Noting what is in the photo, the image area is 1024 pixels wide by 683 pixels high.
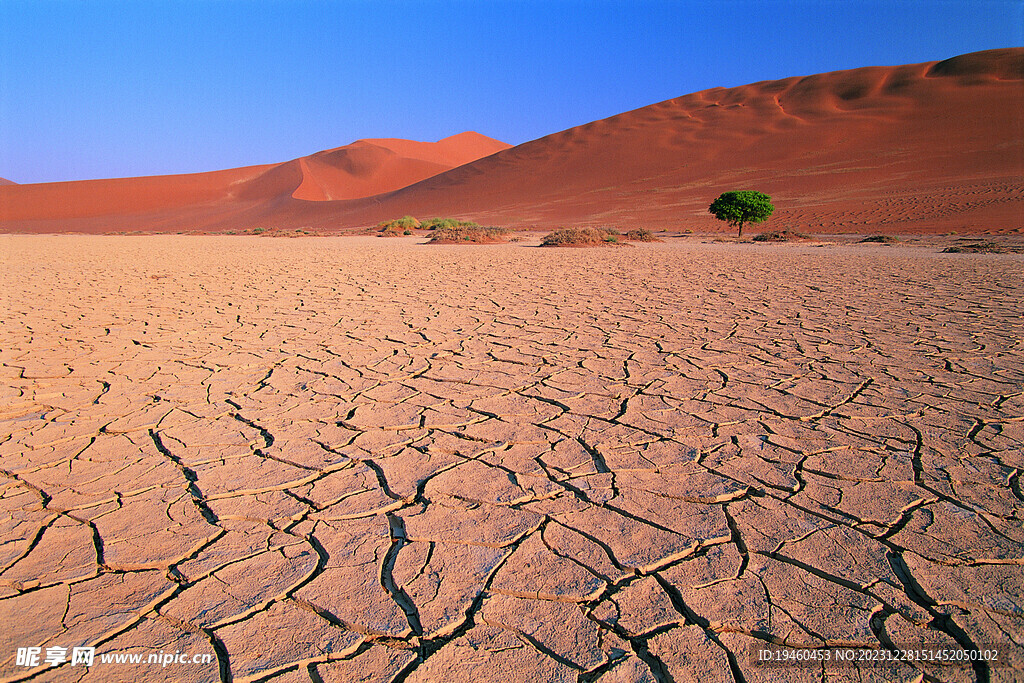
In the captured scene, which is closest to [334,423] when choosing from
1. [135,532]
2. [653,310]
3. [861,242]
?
[135,532]

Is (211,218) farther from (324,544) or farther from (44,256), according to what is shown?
(324,544)

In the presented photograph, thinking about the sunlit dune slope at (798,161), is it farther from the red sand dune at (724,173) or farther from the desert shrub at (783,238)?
the desert shrub at (783,238)

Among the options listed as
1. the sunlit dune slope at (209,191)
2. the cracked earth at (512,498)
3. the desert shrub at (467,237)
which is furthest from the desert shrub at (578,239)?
the sunlit dune slope at (209,191)

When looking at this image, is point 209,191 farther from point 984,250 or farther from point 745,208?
point 984,250

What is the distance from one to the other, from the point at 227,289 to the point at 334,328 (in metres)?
3.01

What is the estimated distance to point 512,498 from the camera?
2045 mm

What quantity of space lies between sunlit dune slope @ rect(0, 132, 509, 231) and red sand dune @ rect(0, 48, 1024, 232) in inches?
11.4

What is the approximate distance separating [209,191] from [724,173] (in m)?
54.0

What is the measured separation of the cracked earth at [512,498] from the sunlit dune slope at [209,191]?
48.8 m

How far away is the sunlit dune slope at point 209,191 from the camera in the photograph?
52.1 m

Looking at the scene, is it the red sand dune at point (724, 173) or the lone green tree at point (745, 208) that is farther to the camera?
the red sand dune at point (724, 173)

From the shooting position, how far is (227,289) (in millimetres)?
6875

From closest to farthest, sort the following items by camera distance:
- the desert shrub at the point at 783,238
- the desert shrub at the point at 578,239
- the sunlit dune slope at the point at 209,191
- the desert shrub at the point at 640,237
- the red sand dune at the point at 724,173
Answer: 1. the desert shrub at the point at 578,239
2. the desert shrub at the point at 783,238
3. the desert shrub at the point at 640,237
4. the red sand dune at the point at 724,173
5. the sunlit dune slope at the point at 209,191

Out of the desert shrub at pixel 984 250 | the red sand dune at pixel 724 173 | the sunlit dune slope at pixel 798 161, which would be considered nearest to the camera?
the desert shrub at pixel 984 250
